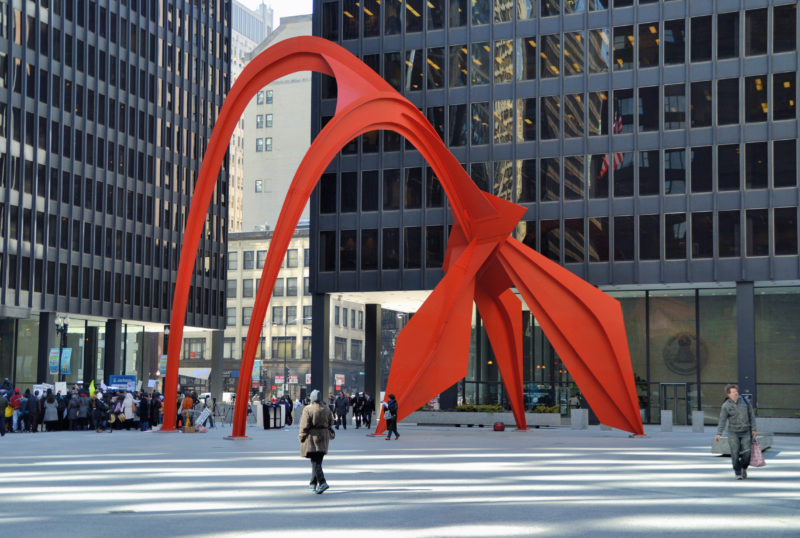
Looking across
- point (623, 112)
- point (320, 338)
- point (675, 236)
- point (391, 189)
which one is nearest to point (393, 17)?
point (391, 189)

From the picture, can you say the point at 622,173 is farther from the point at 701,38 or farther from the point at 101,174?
the point at 101,174

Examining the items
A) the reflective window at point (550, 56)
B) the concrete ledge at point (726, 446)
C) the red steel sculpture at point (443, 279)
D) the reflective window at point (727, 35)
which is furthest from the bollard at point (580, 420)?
the concrete ledge at point (726, 446)

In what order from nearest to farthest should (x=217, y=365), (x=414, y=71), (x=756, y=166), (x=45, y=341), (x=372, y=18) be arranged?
(x=756, y=166)
(x=414, y=71)
(x=372, y=18)
(x=45, y=341)
(x=217, y=365)

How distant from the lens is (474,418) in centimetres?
4725

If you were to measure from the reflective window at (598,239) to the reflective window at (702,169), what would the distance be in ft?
14.8

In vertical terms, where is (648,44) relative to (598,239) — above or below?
above

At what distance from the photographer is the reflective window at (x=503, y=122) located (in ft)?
168

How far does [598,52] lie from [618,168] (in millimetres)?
5825

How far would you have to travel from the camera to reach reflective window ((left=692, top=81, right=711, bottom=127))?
47438mm

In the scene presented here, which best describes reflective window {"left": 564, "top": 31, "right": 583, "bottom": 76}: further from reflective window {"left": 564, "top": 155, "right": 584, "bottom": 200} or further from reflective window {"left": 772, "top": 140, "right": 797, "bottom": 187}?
reflective window {"left": 772, "top": 140, "right": 797, "bottom": 187}

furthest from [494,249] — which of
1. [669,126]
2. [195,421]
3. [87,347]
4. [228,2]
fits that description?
[228,2]

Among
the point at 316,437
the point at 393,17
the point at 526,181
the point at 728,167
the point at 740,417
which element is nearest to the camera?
the point at 316,437

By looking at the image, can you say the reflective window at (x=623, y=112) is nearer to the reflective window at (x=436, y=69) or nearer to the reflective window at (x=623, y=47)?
the reflective window at (x=623, y=47)

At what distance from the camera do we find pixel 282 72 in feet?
111
